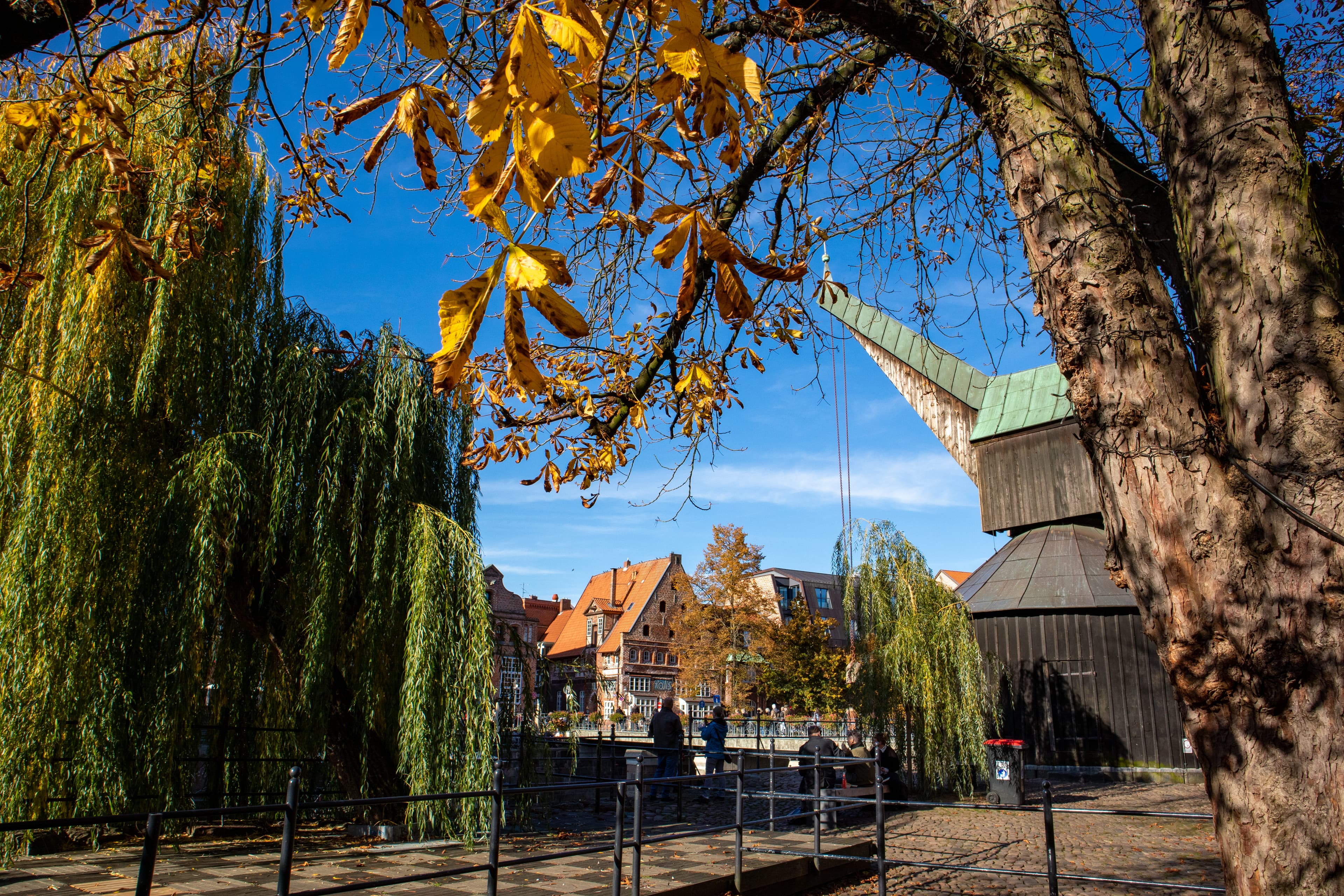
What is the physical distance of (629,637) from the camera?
50.2 metres

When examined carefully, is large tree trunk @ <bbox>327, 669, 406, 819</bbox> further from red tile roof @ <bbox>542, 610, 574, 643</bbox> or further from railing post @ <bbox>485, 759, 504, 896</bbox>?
red tile roof @ <bbox>542, 610, 574, 643</bbox>

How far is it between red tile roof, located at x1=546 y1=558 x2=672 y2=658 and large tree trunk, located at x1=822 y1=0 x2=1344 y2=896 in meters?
49.2

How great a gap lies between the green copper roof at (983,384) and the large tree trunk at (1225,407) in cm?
1894

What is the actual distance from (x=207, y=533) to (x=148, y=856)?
4.63 meters

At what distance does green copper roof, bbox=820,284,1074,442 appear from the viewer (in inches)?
882

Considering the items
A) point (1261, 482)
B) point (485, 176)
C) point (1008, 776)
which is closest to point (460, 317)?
point (485, 176)

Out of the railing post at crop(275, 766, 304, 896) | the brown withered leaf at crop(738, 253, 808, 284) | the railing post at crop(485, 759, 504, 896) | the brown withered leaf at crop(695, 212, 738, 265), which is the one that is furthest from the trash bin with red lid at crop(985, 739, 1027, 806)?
the brown withered leaf at crop(695, 212, 738, 265)

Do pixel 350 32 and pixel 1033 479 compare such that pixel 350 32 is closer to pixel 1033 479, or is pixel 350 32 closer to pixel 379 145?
pixel 379 145

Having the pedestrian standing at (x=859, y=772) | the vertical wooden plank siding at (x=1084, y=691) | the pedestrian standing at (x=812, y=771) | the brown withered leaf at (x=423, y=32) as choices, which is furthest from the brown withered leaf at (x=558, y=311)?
the vertical wooden plank siding at (x=1084, y=691)

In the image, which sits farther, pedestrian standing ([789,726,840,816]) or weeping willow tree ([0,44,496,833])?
pedestrian standing ([789,726,840,816])

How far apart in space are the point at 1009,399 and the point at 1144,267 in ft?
74.5

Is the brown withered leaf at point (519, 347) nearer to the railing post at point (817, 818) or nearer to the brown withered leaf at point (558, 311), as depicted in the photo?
the brown withered leaf at point (558, 311)

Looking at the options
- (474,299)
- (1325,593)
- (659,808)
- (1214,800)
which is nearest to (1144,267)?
(1325,593)

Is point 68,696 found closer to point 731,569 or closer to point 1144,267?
point 1144,267
